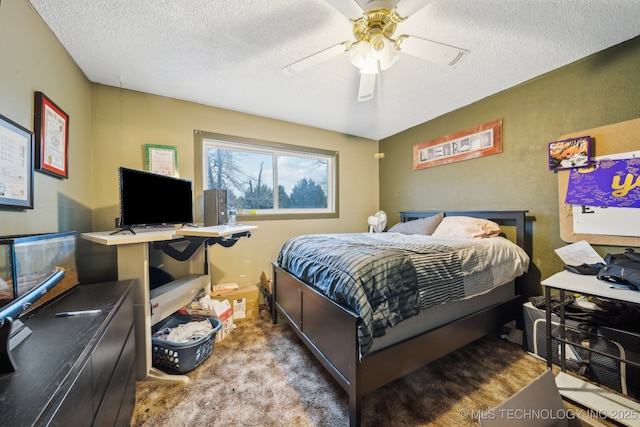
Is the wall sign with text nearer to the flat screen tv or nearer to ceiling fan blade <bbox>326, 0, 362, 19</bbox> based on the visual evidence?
ceiling fan blade <bbox>326, 0, 362, 19</bbox>

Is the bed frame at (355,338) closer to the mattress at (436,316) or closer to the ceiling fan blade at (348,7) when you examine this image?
the mattress at (436,316)

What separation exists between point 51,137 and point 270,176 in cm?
194

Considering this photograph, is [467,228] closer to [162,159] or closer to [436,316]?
[436,316]

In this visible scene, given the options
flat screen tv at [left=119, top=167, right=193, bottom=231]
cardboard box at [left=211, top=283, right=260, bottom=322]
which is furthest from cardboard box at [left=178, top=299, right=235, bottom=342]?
flat screen tv at [left=119, top=167, right=193, bottom=231]

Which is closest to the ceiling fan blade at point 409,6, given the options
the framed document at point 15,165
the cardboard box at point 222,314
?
the framed document at point 15,165

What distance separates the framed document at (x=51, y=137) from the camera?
1.39m

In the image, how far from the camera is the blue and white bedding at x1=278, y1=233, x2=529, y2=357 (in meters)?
1.24

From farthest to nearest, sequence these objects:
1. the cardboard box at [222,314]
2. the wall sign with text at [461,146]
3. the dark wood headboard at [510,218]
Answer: the wall sign with text at [461,146]
the dark wood headboard at [510,218]
the cardboard box at [222,314]

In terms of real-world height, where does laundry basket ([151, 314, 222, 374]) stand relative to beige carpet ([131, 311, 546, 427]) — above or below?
above

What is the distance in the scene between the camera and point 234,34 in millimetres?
1601

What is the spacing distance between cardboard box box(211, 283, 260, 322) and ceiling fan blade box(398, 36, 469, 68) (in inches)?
100

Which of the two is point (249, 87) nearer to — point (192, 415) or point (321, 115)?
point (321, 115)

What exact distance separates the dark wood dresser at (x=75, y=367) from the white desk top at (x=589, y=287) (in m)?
2.27

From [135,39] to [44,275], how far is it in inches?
64.1
